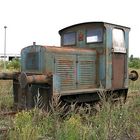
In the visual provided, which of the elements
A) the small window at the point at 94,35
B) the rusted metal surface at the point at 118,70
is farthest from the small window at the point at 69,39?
the rusted metal surface at the point at 118,70

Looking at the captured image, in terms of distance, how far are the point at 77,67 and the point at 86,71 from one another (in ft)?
1.38

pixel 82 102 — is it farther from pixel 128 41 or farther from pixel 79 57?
pixel 128 41

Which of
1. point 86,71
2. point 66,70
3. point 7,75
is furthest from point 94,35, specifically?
point 7,75

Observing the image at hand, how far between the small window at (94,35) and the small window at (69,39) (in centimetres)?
59

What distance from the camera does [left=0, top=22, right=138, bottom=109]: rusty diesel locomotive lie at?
8161mm

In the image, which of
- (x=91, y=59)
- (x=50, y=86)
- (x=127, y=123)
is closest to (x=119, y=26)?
(x=91, y=59)

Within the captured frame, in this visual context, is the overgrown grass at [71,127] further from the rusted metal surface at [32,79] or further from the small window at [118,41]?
the small window at [118,41]

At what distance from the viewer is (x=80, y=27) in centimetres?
999

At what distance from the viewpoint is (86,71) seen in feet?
30.4

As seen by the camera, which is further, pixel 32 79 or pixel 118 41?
pixel 118 41

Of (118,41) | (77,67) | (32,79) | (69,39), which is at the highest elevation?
(69,39)

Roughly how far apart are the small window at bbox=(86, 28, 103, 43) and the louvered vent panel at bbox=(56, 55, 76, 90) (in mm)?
1184

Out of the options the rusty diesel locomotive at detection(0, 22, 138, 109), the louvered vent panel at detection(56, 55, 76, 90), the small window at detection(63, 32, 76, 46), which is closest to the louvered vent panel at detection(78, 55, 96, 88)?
the rusty diesel locomotive at detection(0, 22, 138, 109)

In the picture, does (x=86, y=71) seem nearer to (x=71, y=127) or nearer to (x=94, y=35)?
(x=94, y=35)
